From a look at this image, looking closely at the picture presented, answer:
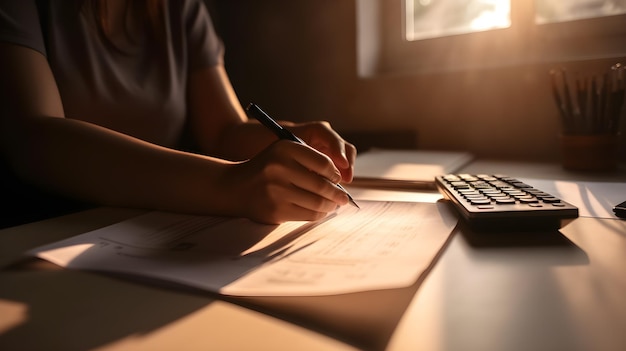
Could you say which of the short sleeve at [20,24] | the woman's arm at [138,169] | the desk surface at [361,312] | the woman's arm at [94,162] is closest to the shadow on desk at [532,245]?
the desk surface at [361,312]

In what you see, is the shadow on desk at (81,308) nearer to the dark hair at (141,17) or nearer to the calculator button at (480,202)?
the calculator button at (480,202)

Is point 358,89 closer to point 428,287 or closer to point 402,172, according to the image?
point 402,172

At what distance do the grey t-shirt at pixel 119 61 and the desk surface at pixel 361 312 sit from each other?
1.51 ft

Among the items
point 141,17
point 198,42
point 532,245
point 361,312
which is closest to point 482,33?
point 198,42

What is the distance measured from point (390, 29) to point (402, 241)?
3.44 ft

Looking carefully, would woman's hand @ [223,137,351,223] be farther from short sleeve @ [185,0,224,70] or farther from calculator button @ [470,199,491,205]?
short sleeve @ [185,0,224,70]

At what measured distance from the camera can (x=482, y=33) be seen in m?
1.16

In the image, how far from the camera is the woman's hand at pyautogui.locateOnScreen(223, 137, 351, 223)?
0.44 meters

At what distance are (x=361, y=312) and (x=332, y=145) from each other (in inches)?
14.2

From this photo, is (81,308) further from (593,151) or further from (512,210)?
(593,151)

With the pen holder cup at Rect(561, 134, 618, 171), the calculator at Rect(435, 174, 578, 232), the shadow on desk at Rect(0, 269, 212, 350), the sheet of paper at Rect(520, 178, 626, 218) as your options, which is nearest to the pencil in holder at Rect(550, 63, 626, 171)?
the pen holder cup at Rect(561, 134, 618, 171)

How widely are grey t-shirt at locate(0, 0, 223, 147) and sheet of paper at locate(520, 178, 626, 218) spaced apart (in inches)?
25.6

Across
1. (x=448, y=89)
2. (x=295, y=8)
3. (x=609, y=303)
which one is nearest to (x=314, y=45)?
(x=295, y=8)

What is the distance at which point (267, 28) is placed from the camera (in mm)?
1349
